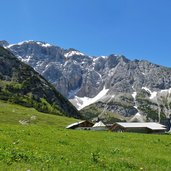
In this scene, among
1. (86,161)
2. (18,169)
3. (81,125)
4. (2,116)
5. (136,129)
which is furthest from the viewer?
(81,125)

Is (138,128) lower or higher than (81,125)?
lower

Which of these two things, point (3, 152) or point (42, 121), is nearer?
point (3, 152)

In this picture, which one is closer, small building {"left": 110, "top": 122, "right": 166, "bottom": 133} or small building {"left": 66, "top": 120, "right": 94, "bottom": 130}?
small building {"left": 110, "top": 122, "right": 166, "bottom": 133}

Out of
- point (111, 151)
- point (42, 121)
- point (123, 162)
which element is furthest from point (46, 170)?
point (42, 121)

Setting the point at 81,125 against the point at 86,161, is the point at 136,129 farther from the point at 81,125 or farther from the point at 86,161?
the point at 86,161

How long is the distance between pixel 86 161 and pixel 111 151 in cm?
586

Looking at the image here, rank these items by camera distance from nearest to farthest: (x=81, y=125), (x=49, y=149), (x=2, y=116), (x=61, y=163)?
(x=61, y=163)
(x=49, y=149)
(x=2, y=116)
(x=81, y=125)

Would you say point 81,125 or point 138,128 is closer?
point 138,128

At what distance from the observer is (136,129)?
14175 centimetres

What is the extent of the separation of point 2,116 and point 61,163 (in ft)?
461

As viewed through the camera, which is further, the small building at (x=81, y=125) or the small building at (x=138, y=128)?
the small building at (x=81, y=125)

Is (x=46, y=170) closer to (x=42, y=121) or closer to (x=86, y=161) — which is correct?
(x=86, y=161)

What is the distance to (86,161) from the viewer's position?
1942cm

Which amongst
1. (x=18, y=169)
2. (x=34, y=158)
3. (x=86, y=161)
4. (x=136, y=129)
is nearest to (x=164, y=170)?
(x=86, y=161)
